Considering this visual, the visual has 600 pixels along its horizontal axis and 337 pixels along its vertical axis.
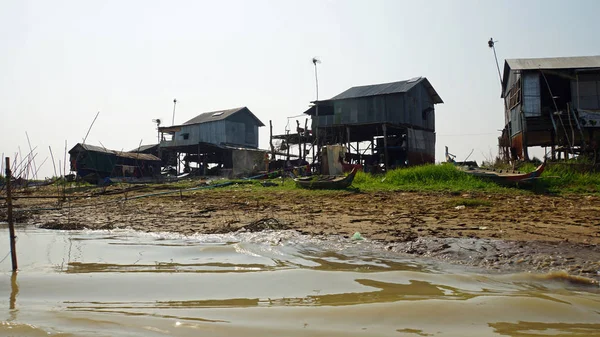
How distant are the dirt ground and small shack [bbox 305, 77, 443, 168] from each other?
45.7 ft

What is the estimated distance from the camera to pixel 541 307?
2713 millimetres

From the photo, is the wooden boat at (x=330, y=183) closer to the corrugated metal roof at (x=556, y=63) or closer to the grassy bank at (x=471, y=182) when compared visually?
the grassy bank at (x=471, y=182)

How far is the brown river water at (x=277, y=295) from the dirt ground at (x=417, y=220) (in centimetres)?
54

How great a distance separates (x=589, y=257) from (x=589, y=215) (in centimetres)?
341

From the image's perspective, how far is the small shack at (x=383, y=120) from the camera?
25.0 metres

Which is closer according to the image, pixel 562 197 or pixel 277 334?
pixel 277 334

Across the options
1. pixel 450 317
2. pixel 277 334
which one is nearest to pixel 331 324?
pixel 277 334

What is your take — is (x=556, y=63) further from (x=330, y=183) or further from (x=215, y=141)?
(x=215, y=141)

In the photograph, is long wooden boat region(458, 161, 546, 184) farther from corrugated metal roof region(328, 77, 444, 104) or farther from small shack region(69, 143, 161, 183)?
small shack region(69, 143, 161, 183)

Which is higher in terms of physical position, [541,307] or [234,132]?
[234,132]

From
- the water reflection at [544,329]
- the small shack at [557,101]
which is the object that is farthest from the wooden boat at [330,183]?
the water reflection at [544,329]

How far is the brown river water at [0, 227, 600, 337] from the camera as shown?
2438mm

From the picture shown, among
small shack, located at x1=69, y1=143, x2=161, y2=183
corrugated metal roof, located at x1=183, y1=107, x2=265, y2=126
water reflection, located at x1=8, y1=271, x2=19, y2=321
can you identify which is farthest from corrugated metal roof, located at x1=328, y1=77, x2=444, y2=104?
water reflection, located at x1=8, y1=271, x2=19, y2=321

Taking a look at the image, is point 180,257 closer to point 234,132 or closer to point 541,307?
point 541,307
